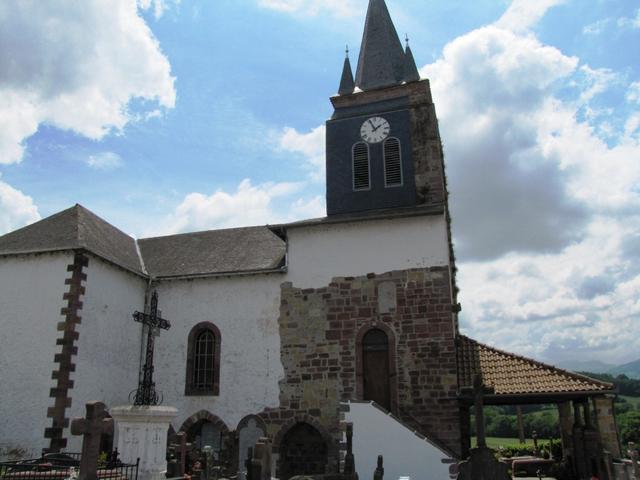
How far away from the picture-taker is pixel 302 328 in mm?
18188

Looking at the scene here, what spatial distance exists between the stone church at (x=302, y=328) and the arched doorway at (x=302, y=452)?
0.04 meters

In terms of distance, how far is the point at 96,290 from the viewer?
58.2 feet

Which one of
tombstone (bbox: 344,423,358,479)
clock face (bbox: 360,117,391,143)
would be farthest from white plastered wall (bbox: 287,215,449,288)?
tombstone (bbox: 344,423,358,479)

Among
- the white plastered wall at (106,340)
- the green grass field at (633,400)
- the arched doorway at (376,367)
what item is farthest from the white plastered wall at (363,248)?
the green grass field at (633,400)

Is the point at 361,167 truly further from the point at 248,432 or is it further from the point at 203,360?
the point at 248,432

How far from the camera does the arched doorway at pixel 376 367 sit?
16938mm

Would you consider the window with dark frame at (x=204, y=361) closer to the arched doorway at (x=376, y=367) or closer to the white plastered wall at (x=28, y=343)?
the white plastered wall at (x=28, y=343)

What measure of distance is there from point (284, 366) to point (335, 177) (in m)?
7.04

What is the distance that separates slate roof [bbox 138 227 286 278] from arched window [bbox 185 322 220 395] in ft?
6.65

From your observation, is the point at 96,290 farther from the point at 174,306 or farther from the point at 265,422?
the point at 265,422

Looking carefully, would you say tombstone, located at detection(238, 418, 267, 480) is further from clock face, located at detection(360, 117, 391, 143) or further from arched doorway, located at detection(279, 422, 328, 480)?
clock face, located at detection(360, 117, 391, 143)

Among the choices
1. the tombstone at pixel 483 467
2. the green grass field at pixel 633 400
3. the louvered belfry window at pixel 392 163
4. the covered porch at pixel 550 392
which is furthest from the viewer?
the green grass field at pixel 633 400

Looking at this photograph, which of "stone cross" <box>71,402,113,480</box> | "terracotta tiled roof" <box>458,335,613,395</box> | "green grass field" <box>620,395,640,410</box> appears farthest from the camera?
"green grass field" <box>620,395,640,410</box>

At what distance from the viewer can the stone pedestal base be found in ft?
31.3
